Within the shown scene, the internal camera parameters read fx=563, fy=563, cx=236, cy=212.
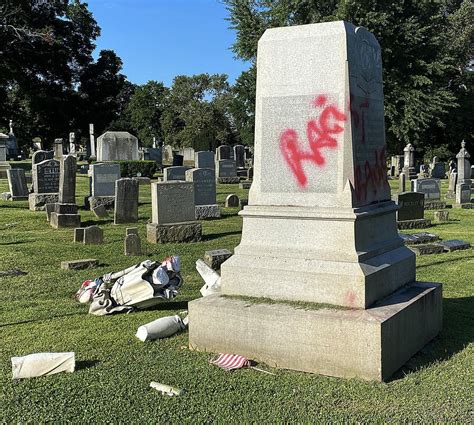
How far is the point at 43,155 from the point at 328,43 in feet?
57.0

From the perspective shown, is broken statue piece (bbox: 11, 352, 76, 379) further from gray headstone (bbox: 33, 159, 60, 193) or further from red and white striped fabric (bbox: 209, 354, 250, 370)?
gray headstone (bbox: 33, 159, 60, 193)

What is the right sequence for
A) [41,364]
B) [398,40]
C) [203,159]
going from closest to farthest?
[41,364], [203,159], [398,40]

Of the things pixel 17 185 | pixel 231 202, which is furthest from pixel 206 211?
pixel 17 185

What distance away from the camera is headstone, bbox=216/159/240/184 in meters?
26.5

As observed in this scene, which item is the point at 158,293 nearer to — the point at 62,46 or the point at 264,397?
the point at 264,397

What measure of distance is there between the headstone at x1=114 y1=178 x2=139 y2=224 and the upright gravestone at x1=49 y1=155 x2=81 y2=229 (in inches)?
37.9

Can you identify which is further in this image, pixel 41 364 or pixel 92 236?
pixel 92 236

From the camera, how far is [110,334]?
205 inches

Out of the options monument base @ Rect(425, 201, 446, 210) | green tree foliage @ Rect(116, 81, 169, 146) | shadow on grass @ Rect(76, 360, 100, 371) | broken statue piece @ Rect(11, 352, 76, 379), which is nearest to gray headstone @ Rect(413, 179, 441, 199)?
monument base @ Rect(425, 201, 446, 210)

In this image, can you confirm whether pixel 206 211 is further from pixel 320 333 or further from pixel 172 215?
pixel 320 333

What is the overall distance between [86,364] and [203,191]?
11.1 meters

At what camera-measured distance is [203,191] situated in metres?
15.3

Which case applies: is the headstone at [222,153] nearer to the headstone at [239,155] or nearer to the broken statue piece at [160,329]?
the headstone at [239,155]

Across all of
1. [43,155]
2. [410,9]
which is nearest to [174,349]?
[43,155]
